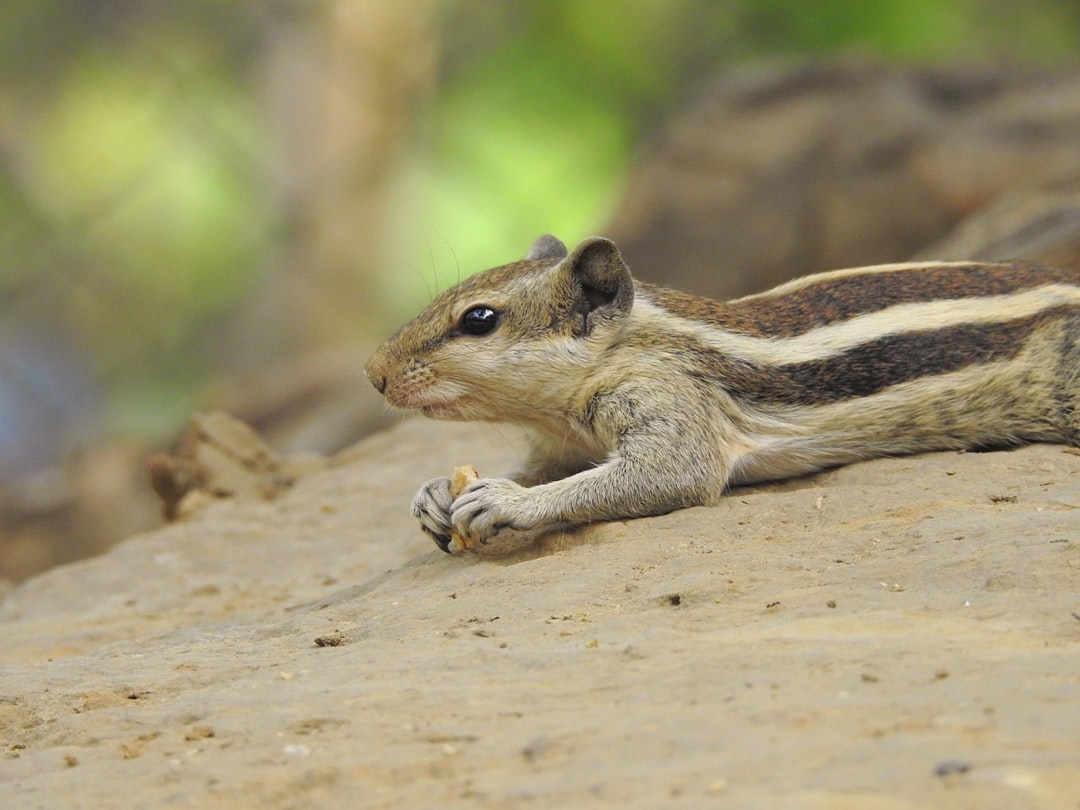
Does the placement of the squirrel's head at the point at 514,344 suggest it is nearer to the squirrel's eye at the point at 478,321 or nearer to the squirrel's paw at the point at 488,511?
the squirrel's eye at the point at 478,321

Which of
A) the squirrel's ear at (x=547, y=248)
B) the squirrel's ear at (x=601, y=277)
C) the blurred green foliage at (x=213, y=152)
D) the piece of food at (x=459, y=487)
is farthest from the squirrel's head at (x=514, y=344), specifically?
the blurred green foliage at (x=213, y=152)

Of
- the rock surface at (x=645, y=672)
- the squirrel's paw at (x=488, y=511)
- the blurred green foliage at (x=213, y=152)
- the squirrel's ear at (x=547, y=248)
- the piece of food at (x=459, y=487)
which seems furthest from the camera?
the blurred green foliage at (x=213, y=152)

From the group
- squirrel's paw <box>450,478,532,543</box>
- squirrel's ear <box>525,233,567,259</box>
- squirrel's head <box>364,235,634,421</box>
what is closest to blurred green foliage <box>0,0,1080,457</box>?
squirrel's ear <box>525,233,567,259</box>

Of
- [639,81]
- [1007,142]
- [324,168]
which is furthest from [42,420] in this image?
[1007,142]

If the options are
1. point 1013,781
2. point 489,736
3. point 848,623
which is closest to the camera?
Answer: point 1013,781

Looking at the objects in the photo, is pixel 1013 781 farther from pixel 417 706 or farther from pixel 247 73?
pixel 247 73

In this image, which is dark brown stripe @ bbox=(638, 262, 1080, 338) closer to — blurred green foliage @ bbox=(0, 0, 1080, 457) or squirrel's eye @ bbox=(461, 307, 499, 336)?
squirrel's eye @ bbox=(461, 307, 499, 336)

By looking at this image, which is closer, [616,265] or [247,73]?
[616,265]
